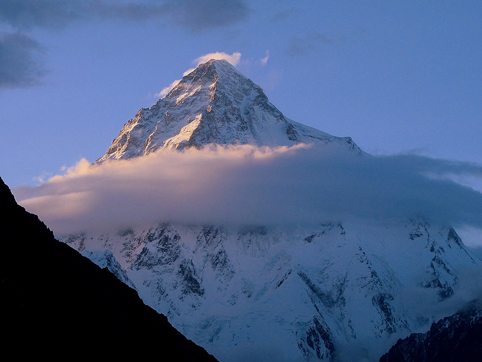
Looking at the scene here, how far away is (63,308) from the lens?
69.2 meters

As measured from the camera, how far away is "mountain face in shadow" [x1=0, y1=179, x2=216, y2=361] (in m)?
61.8

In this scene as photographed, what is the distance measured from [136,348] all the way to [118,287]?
15053 mm

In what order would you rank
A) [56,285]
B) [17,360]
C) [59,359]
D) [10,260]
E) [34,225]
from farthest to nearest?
1. [34,225]
2. [56,285]
3. [10,260]
4. [59,359]
5. [17,360]

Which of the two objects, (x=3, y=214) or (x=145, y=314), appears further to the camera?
(x=145, y=314)

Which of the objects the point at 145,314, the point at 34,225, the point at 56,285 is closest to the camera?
the point at 56,285

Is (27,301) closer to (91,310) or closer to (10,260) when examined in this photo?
(10,260)

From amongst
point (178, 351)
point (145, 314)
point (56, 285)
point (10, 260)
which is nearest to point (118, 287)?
point (145, 314)

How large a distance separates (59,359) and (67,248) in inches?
966

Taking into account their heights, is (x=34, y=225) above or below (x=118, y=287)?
above

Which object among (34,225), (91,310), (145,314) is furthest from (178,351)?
(34,225)

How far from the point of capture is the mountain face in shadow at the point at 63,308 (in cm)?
6175

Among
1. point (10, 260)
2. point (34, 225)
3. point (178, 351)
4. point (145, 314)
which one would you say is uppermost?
point (34, 225)

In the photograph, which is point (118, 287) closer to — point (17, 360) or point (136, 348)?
point (136, 348)

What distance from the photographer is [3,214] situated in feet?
243
